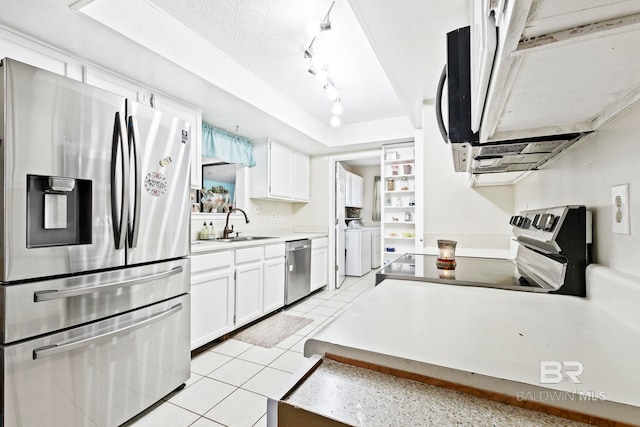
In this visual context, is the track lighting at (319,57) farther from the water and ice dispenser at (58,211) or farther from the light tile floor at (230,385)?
the light tile floor at (230,385)

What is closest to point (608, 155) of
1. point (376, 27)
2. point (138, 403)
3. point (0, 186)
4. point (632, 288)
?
point (632, 288)

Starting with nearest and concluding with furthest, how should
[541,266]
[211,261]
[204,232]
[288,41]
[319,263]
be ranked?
[541,266], [288,41], [211,261], [204,232], [319,263]

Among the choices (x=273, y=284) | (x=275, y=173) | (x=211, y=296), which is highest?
(x=275, y=173)

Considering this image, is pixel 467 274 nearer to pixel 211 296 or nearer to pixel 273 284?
pixel 211 296

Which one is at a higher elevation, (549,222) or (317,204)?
(317,204)

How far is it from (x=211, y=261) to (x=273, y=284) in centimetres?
101

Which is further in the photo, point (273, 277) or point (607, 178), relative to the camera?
point (273, 277)

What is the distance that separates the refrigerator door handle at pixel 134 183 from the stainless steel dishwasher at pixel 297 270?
2021 millimetres

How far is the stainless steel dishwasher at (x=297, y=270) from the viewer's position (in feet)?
11.3

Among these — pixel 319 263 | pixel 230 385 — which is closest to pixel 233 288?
pixel 230 385

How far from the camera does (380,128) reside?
384 centimetres

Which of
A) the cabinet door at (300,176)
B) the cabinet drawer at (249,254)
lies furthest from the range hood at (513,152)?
the cabinet door at (300,176)

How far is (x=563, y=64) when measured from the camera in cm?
50

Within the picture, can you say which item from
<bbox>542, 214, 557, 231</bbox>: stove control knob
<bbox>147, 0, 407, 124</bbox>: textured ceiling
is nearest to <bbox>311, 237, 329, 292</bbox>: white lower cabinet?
<bbox>147, 0, 407, 124</bbox>: textured ceiling
